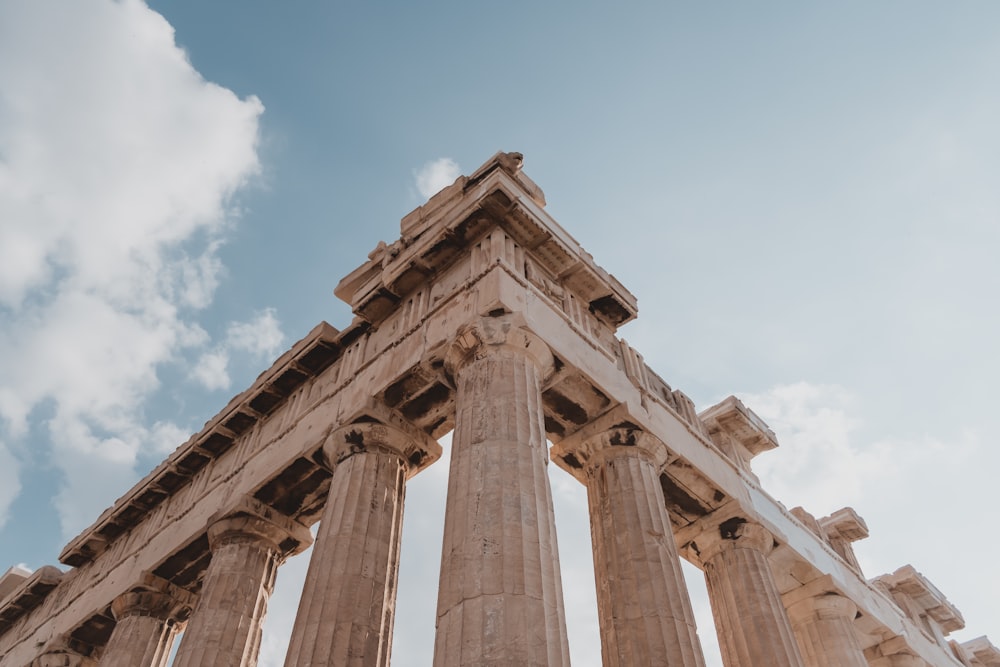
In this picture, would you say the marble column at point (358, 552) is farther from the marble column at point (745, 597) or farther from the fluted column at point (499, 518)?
the marble column at point (745, 597)

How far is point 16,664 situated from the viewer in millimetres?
25016

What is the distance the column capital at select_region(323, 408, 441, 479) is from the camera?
54.7 ft

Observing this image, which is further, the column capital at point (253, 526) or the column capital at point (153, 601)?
the column capital at point (153, 601)

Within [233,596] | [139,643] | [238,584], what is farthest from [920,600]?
[139,643]

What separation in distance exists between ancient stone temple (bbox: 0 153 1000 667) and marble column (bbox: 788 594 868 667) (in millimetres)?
64

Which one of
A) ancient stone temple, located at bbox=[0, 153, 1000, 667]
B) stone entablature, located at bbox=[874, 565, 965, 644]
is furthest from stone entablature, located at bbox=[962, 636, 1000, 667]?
ancient stone temple, located at bbox=[0, 153, 1000, 667]

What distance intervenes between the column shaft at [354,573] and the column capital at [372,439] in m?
0.25

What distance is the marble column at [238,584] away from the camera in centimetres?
1662

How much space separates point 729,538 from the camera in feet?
63.4

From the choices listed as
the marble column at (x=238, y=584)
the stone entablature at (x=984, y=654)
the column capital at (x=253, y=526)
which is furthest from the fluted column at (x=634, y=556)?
the stone entablature at (x=984, y=654)

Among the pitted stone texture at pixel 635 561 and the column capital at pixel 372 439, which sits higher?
→ the column capital at pixel 372 439

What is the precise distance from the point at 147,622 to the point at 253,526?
5.00 meters

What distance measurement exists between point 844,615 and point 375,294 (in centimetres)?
1553

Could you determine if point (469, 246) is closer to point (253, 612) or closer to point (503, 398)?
point (503, 398)
